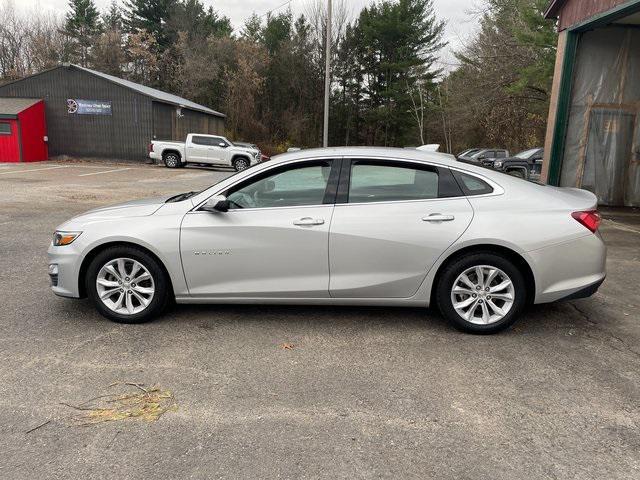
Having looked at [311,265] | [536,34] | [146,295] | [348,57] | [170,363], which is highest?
[348,57]

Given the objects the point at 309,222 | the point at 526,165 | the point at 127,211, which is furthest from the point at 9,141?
the point at 309,222

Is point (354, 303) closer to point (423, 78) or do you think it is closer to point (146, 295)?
point (146, 295)

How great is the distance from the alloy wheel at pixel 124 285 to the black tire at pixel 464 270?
7.95ft

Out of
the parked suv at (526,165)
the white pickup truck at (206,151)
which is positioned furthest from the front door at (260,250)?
the white pickup truck at (206,151)

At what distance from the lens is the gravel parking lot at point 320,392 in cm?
250

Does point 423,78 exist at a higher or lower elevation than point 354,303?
higher

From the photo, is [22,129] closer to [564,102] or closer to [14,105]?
[14,105]

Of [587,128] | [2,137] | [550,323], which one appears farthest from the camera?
[2,137]

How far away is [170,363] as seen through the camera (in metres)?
3.57

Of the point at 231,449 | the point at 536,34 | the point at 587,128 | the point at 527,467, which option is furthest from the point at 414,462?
the point at 536,34

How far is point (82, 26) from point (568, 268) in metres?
57.8

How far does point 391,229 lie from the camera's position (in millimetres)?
4023

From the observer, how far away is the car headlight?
4199mm

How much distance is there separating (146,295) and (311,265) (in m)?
1.43
